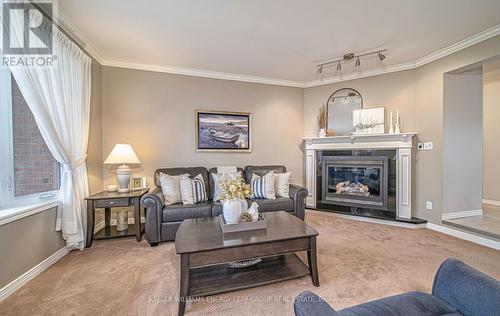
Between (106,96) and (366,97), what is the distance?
440 centimetres

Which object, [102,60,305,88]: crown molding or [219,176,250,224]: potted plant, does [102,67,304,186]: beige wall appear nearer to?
[102,60,305,88]: crown molding

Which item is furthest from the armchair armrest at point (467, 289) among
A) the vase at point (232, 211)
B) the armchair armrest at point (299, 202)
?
the armchair armrest at point (299, 202)

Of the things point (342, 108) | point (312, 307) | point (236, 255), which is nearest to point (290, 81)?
point (342, 108)

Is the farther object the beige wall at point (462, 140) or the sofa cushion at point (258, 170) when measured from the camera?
the sofa cushion at point (258, 170)

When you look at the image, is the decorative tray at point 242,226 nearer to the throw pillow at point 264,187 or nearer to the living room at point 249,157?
the living room at point 249,157

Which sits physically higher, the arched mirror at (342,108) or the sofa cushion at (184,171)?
the arched mirror at (342,108)

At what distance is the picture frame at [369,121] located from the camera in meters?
3.85

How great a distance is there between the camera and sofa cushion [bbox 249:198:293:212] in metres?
3.20

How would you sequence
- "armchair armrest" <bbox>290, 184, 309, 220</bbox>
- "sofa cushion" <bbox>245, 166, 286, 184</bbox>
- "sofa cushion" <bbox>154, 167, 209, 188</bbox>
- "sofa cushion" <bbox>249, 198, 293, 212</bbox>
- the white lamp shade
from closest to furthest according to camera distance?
the white lamp shade
"sofa cushion" <bbox>249, 198, 293, 212</bbox>
"armchair armrest" <bbox>290, 184, 309, 220</bbox>
"sofa cushion" <bbox>154, 167, 209, 188</bbox>
"sofa cushion" <bbox>245, 166, 286, 184</bbox>

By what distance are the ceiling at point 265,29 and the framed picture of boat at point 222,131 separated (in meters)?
0.86

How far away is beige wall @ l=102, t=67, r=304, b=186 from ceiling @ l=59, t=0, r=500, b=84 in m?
0.36

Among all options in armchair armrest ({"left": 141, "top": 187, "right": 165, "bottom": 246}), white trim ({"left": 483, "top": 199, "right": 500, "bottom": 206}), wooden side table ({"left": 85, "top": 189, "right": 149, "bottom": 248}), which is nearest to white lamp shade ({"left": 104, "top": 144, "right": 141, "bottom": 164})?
wooden side table ({"left": 85, "top": 189, "right": 149, "bottom": 248})

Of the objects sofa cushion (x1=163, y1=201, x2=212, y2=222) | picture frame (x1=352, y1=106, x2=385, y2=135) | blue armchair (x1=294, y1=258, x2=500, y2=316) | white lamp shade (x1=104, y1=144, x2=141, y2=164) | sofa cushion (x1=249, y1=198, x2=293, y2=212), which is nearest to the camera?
blue armchair (x1=294, y1=258, x2=500, y2=316)
